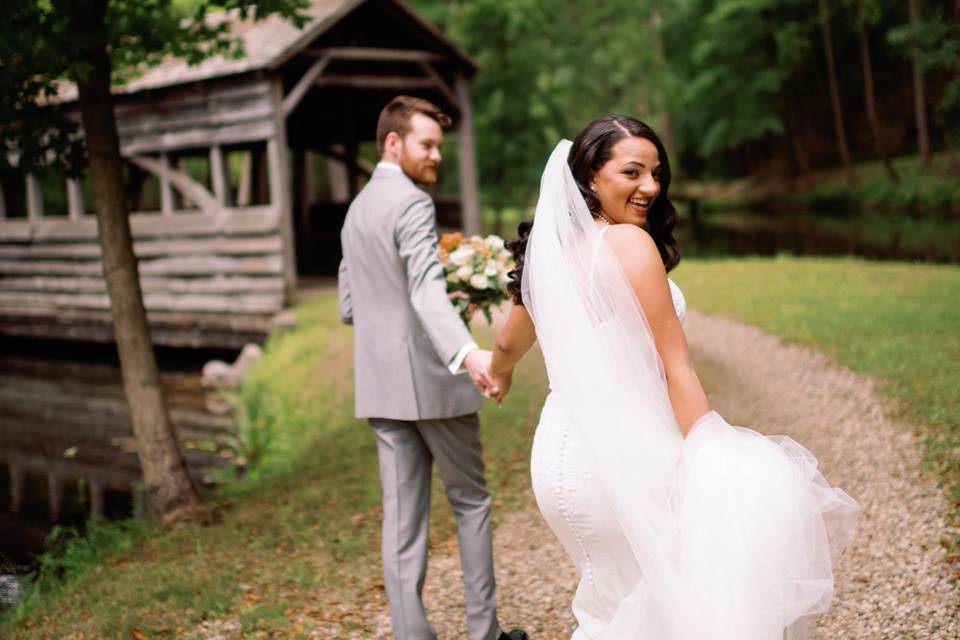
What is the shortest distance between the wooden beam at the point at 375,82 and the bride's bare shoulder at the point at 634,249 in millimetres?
13143

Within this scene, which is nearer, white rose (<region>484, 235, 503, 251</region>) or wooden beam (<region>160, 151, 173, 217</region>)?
white rose (<region>484, 235, 503, 251</region>)

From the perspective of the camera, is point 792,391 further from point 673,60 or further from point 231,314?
point 673,60

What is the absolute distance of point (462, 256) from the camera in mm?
4203

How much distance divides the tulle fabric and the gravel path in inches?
65.0

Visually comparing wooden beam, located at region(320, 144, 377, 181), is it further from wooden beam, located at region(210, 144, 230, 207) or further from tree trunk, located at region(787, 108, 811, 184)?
tree trunk, located at region(787, 108, 811, 184)

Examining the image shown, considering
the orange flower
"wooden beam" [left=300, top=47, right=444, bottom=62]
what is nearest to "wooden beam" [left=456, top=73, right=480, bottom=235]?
"wooden beam" [left=300, top=47, right=444, bottom=62]

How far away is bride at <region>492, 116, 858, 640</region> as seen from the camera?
2.56 metres

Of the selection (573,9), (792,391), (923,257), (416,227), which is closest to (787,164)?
(573,9)

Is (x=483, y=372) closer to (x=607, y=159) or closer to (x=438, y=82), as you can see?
(x=607, y=159)

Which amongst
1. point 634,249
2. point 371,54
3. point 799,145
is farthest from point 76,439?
point 799,145

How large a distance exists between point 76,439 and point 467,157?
8.54 metres

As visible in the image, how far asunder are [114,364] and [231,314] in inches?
130

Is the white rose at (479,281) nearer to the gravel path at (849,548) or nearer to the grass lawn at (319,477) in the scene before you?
the gravel path at (849,548)

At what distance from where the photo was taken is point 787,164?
43.7 meters
